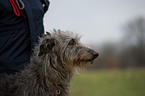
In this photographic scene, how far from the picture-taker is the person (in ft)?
10.2

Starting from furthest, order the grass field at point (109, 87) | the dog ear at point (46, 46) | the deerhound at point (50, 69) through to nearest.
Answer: the grass field at point (109, 87) < the dog ear at point (46, 46) < the deerhound at point (50, 69)

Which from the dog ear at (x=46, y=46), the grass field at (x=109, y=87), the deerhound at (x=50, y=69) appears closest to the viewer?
the deerhound at (x=50, y=69)

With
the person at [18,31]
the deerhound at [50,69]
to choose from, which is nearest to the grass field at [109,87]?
the deerhound at [50,69]

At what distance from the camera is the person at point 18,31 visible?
311cm

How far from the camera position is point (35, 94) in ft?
9.47

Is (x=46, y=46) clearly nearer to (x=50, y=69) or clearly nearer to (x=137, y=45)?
(x=50, y=69)

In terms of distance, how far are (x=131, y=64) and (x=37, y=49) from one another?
34.7 m

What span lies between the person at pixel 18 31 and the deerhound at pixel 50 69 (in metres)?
0.19

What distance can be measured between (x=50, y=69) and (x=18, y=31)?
3.16 feet

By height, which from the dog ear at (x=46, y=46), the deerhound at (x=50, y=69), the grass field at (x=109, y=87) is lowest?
the grass field at (x=109, y=87)

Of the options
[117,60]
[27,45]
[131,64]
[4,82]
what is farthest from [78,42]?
[117,60]

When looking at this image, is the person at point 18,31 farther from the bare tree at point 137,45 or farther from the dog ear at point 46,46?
the bare tree at point 137,45

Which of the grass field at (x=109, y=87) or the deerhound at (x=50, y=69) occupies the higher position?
the deerhound at (x=50, y=69)

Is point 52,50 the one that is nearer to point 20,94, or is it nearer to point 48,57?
point 48,57
